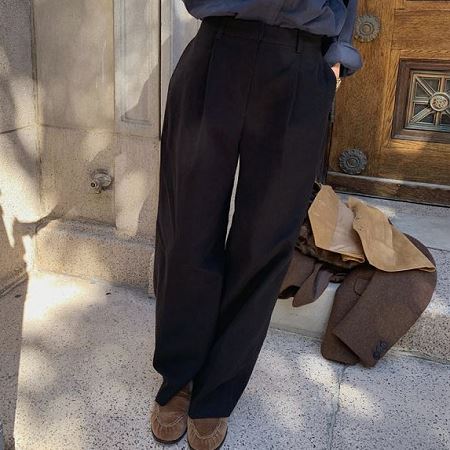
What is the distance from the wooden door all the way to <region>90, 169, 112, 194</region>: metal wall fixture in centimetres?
127

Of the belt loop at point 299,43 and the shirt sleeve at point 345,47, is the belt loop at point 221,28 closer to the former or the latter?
the belt loop at point 299,43

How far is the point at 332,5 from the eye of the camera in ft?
5.44

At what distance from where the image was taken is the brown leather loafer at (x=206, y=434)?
1.82 m

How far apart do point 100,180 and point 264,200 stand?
1338 millimetres

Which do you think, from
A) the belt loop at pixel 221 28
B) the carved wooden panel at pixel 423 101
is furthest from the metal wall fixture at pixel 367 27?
the belt loop at pixel 221 28

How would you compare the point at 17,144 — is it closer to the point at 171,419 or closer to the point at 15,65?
the point at 15,65

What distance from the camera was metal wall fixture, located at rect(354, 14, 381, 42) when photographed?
119 inches

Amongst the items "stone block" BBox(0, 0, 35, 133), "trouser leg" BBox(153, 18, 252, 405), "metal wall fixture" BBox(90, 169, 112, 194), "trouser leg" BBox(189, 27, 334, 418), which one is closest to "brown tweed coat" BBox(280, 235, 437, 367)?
"trouser leg" BBox(189, 27, 334, 418)

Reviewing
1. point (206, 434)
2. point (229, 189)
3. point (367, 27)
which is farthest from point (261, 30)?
point (367, 27)

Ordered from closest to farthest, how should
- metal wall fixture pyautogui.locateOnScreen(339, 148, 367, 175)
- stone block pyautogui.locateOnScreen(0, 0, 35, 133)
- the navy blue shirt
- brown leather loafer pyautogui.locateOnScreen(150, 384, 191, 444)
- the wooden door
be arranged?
the navy blue shirt, brown leather loafer pyautogui.locateOnScreen(150, 384, 191, 444), stone block pyautogui.locateOnScreen(0, 0, 35, 133), the wooden door, metal wall fixture pyautogui.locateOnScreen(339, 148, 367, 175)

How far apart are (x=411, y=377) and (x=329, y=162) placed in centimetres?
142

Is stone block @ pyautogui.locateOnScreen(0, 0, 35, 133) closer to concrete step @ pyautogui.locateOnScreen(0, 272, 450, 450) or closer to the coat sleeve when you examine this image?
Result: concrete step @ pyautogui.locateOnScreen(0, 272, 450, 450)

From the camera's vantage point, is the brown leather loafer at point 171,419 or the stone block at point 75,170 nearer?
the brown leather loafer at point 171,419

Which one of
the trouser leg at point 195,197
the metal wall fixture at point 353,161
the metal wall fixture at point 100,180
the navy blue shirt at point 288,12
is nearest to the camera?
the navy blue shirt at point 288,12
